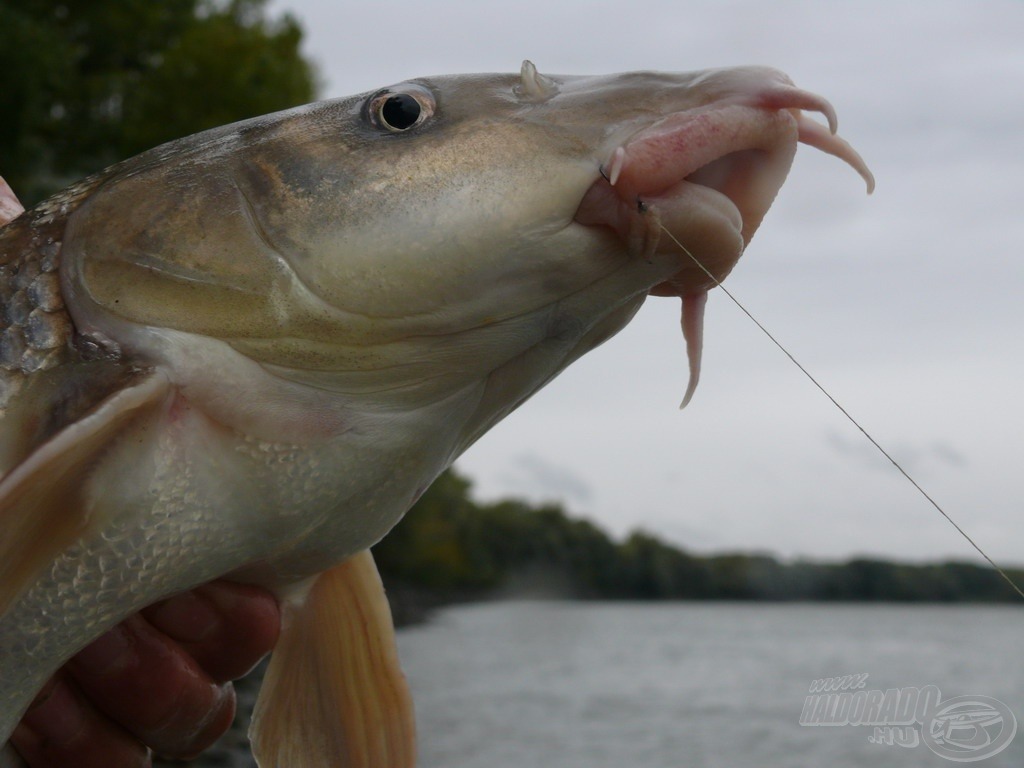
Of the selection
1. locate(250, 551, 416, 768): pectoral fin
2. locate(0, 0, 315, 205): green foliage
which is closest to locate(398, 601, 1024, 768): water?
locate(250, 551, 416, 768): pectoral fin

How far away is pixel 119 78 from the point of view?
33.7m

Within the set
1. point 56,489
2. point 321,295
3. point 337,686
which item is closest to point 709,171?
point 321,295

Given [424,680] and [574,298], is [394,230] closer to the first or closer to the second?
[574,298]

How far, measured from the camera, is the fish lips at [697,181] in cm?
212

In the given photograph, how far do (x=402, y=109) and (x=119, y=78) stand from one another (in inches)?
1348

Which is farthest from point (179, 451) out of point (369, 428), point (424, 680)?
point (424, 680)

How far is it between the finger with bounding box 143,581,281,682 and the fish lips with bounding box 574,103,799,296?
1445mm

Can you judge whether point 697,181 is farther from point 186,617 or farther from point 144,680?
point 144,680

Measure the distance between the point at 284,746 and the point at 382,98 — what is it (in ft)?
5.77

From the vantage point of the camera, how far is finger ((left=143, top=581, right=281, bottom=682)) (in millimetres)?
3052

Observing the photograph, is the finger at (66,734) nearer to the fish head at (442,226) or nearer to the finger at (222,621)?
the finger at (222,621)

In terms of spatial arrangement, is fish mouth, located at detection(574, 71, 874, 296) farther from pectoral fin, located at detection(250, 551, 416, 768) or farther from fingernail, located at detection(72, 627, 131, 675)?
fingernail, located at detection(72, 627, 131, 675)

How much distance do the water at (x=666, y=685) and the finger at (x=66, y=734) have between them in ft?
38.5

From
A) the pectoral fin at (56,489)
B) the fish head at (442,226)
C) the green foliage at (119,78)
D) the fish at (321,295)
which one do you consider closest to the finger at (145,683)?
the fish at (321,295)
